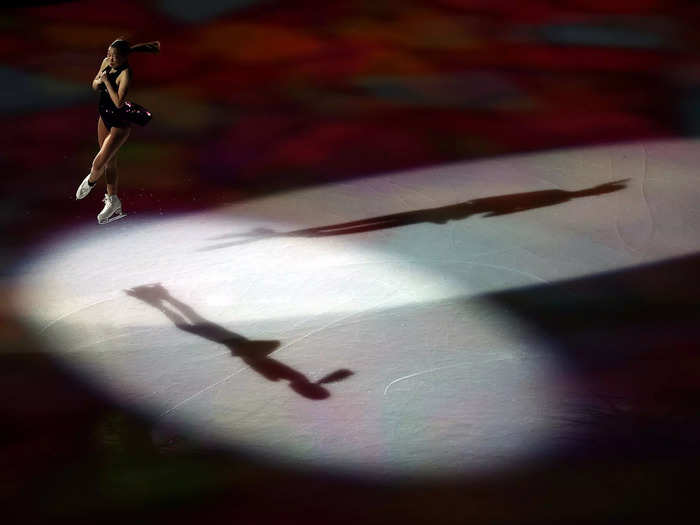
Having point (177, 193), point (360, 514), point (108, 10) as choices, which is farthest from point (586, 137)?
point (108, 10)

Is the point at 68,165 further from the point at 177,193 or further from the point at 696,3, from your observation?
the point at 696,3

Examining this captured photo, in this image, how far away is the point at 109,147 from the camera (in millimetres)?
3764

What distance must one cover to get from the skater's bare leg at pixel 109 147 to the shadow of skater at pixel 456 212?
3.50 feet

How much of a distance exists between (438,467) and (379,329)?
969 millimetres

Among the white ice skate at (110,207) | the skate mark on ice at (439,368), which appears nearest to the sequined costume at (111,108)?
the white ice skate at (110,207)

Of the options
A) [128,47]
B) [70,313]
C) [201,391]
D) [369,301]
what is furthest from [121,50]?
[369,301]

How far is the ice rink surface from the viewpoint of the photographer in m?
3.51

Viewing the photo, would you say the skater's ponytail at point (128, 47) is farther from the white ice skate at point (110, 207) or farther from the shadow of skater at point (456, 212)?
the shadow of skater at point (456, 212)

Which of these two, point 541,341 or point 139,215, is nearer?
point 541,341

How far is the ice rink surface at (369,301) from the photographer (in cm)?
351

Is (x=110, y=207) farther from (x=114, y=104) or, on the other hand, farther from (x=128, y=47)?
Answer: (x=128, y=47)

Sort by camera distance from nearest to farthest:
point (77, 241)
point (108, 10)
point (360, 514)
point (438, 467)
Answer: point (360, 514) < point (438, 467) < point (77, 241) < point (108, 10)

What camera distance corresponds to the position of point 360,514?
119 inches

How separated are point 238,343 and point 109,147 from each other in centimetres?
94
